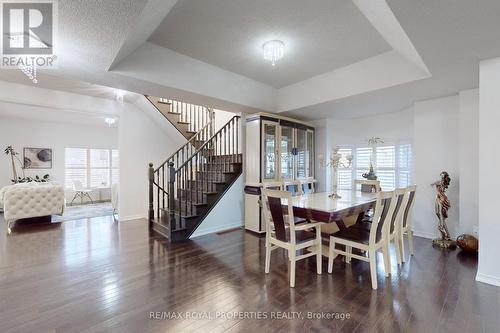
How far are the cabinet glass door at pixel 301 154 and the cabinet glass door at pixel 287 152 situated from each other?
213mm

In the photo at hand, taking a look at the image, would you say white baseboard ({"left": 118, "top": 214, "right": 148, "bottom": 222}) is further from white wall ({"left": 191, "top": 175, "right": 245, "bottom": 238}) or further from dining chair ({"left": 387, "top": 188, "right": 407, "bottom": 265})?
dining chair ({"left": 387, "top": 188, "right": 407, "bottom": 265})

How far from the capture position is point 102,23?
1840 millimetres

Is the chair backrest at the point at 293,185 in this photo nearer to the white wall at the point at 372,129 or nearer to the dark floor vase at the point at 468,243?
the white wall at the point at 372,129

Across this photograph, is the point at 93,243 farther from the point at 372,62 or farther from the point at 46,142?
the point at 46,142

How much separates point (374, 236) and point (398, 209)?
0.58 metres

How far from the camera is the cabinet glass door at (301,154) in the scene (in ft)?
16.6

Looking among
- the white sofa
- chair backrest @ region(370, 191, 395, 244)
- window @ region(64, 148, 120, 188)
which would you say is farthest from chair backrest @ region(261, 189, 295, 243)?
window @ region(64, 148, 120, 188)

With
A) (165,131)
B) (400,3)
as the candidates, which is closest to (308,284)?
(400,3)

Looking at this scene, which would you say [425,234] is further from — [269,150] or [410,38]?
[410,38]

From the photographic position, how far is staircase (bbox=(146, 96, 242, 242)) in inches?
159

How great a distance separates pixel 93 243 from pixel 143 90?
260 centimetres

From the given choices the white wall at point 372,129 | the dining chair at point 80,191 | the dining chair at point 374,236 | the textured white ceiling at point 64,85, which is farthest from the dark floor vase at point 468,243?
the dining chair at point 80,191

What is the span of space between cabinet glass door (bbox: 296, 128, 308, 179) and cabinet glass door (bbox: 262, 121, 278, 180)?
0.74 metres

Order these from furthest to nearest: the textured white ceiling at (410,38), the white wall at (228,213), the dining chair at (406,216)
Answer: the white wall at (228,213) → the dining chair at (406,216) → the textured white ceiling at (410,38)
